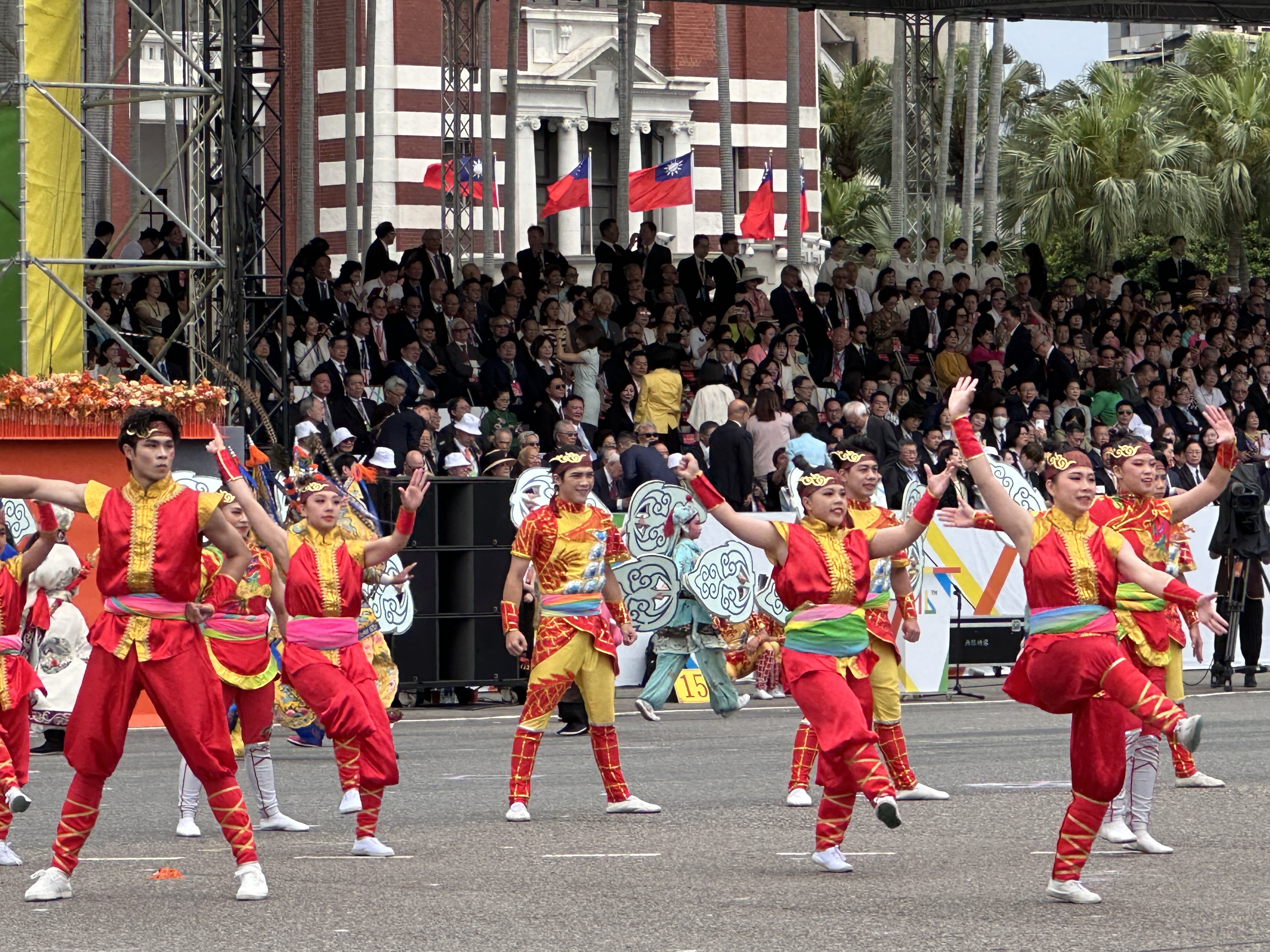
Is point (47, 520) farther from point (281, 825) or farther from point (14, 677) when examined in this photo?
point (281, 825)

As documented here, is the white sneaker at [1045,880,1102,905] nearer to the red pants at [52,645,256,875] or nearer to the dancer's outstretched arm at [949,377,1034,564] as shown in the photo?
the dancer's outstretched arm at [949,377,1034,564]

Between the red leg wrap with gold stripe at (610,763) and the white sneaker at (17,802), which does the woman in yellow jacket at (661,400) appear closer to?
the red leg wrap with gold stripe at (610,763)

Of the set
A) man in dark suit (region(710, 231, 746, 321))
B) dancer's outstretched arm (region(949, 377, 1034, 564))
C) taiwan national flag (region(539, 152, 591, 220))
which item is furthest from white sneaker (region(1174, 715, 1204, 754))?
taiwan national flag (region(539, 152, 591, 220))

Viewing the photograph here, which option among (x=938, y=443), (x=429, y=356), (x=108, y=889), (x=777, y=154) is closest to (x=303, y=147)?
(x=429, y=356)

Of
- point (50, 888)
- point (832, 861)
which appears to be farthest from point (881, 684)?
point (50, 888)

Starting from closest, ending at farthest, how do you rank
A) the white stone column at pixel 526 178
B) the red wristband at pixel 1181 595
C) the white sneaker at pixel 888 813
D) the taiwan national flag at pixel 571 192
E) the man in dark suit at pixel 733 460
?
the red wristband at pixel 1181 595 → the white sneaker at pixel 888 813 → the man in dark suit at pixel 733 460 → the taiwan national flag at pixel 571 192 → the white stone column at pixel 526 178

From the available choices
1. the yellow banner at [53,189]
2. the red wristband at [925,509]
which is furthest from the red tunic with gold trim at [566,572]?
the yellow banner at [53,189]

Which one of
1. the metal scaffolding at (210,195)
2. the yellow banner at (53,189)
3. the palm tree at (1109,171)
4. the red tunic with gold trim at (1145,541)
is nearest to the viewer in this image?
the red tunic with gold trim at (1145,541)

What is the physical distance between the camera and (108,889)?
828cm

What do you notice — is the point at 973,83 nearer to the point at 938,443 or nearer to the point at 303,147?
the point at 303,147

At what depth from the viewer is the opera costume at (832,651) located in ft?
27.5

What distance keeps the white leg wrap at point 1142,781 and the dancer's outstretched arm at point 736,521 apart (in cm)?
133

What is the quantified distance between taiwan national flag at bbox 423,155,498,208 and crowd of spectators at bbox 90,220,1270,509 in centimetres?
212

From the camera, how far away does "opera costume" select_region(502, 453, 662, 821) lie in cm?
1060
